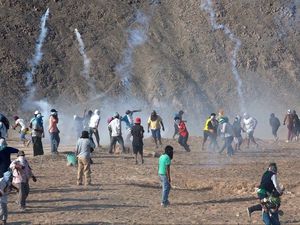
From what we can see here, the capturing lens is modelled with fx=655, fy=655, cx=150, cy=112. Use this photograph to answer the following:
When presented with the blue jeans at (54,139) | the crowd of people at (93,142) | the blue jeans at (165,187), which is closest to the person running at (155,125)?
the crowd of people at (93,142)

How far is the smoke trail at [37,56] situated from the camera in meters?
52.1

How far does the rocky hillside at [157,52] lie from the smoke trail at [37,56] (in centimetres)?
34

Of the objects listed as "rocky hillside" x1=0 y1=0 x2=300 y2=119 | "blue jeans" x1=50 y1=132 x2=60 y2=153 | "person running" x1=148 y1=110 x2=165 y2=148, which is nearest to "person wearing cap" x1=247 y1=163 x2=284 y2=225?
"blue jeans" x1=50 y1=132 x2=60 y2=153

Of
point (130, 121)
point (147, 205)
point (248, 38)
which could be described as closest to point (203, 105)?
point (248, 38)

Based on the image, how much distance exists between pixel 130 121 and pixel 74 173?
7149mm

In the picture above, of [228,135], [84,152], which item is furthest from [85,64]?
[84,152]

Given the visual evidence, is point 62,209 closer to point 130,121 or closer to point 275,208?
point 275,208

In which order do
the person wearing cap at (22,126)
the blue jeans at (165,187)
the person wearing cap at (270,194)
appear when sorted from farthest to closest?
1. the person wearing cap at (22,126)
2. the blue jeans at (165,187)
3. the person wearing cap at (270,194)

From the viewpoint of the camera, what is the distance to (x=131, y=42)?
56.4m

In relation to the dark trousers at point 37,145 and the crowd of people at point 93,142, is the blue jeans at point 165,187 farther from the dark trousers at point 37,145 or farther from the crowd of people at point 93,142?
the dark trousers at point 37,145

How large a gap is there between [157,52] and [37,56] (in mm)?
9984

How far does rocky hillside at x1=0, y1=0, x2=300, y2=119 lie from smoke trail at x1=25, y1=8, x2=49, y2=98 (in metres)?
0.34

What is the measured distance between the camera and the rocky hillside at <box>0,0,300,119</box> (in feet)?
170

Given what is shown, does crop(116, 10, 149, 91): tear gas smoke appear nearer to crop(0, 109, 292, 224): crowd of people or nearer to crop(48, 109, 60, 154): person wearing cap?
crop(0, 109, 292, 224): crowd of people
